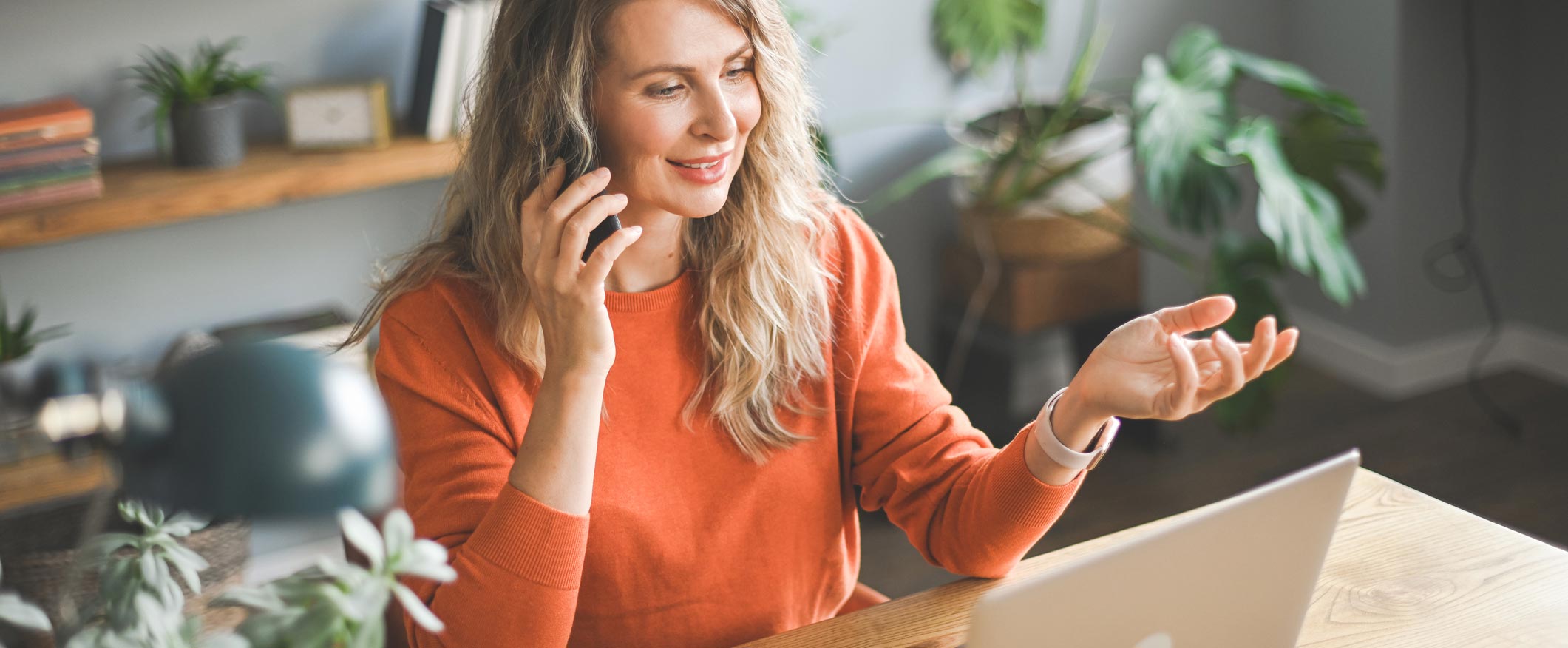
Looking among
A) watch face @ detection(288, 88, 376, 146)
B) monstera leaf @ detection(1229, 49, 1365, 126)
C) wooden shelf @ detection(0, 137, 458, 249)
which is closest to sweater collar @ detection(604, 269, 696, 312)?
wooden shelf @ detection(0, 137, 458, 249)

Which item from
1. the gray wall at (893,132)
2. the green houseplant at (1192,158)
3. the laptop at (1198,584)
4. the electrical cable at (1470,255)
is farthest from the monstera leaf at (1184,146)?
the laptop at (1198,584)

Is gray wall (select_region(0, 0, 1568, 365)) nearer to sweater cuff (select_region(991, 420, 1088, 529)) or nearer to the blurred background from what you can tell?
the blurred background

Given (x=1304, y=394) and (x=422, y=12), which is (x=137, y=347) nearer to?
(x=422, y=12)

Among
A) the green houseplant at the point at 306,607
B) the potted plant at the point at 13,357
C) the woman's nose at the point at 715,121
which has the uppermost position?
the woman's nose at the point at 715,121

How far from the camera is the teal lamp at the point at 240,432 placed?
1.52 feet

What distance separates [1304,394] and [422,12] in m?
2.21

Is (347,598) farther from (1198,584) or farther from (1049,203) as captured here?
(1049,203)

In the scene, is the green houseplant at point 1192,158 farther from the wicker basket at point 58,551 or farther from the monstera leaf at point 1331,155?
the wicker basket at point 58,551

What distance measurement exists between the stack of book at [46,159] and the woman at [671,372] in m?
1.12

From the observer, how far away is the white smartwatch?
45.6 inches

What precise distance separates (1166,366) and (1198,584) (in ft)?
0.97

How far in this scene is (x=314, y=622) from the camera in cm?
61

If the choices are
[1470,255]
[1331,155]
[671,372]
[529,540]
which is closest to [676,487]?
[671,372]

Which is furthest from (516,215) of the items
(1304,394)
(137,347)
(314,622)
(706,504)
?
(1304,394)
